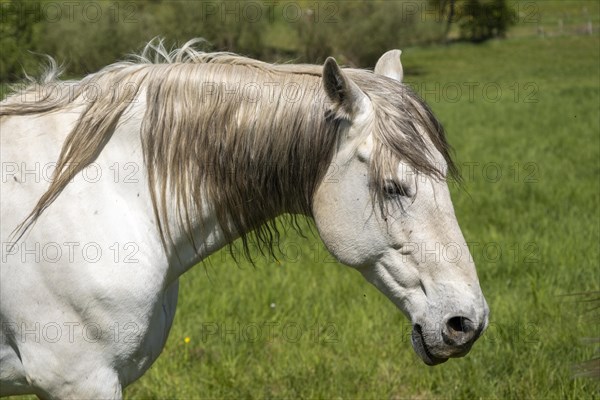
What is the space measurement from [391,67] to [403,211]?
27.9 inches

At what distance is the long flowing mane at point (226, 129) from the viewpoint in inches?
98.7

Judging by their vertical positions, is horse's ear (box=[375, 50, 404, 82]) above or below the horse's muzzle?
above

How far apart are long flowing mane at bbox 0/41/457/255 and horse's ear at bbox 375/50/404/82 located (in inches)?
7.7

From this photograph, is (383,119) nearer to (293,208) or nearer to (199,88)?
(293,208)

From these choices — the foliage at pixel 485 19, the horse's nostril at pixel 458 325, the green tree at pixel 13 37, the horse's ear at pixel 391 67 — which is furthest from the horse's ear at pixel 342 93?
the foliage at pixel 485 19

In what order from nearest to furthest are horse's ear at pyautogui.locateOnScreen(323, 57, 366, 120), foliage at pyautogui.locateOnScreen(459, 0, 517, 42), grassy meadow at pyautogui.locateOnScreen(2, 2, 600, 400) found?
horse's ear at pyautogui.locateOnScreen(323, 57, 366, 120)
grassy meadow at pyautogui.locateOnScreen(2, 2, 600, 400)
foliage at pyautogui.locateOnScreen(459, 0, 517, 42)

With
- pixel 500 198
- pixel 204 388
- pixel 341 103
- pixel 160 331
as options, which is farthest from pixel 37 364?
pixel 500 198

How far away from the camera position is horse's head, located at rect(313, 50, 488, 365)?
2404 mm

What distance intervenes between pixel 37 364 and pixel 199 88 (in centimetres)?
117

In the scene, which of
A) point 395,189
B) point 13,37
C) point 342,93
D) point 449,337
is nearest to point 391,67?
point 342,93

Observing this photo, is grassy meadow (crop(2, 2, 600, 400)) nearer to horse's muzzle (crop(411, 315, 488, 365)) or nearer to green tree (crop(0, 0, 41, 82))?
horse's muzzle (crop(411, 315, 488, 365))

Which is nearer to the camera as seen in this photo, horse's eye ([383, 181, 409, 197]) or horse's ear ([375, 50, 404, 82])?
horse's eye ([383, 181, 409, 197])

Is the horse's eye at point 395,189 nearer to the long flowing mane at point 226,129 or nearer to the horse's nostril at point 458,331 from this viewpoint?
the long flowing mane at point 226,129

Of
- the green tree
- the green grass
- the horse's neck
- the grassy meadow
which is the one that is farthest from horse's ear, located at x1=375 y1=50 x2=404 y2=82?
the green tree
